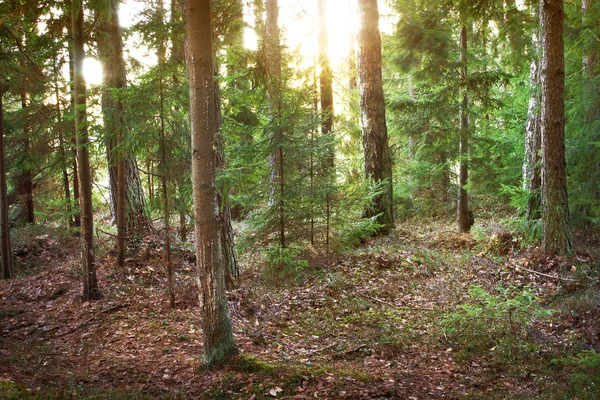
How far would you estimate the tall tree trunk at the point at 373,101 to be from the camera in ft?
41.0

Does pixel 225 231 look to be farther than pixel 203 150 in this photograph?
Yes

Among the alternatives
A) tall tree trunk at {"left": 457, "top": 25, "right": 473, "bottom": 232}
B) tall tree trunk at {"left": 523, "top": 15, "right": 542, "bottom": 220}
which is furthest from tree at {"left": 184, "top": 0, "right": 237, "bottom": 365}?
tall tree trunk at {"left": 457, "top": 25, "right": 473, "bottom": 232}

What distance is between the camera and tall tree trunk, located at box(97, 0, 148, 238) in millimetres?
8094

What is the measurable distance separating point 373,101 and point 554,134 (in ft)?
16.8

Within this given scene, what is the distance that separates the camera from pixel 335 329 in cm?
716

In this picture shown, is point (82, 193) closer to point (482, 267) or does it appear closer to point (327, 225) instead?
point (327, 225)

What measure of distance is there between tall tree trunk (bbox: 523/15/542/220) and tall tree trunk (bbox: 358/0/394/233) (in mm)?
3809

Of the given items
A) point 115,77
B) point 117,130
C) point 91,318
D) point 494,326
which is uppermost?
point 115,77

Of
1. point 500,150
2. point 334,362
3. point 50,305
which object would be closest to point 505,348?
point 334,362

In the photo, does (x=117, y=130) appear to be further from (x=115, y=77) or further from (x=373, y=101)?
(x=373, y=101)

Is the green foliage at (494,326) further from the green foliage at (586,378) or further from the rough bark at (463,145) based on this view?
the rough bark at (463,145)

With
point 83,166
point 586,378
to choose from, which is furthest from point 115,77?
point 586,378

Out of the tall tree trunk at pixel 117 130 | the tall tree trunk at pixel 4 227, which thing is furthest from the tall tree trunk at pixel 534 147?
the tall tree trunk at pixel 4 227

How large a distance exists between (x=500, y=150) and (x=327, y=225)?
332 inches
